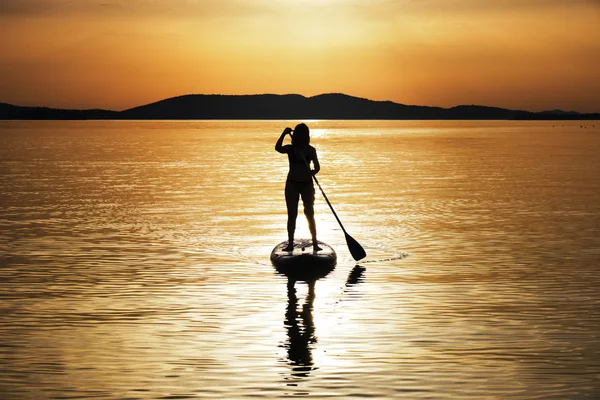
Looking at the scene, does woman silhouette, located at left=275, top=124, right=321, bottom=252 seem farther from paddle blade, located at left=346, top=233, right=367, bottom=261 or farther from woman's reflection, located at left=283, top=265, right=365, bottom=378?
woman's reflection, located at left=283, top=265, right=365, bottom=378

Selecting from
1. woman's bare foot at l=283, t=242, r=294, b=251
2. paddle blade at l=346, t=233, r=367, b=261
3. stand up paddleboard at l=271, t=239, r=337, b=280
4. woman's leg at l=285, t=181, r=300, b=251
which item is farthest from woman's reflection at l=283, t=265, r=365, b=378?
paddle blade at l=346, t=233, r=367, b=261

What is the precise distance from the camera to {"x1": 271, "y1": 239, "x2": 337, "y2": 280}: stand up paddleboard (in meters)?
18.9

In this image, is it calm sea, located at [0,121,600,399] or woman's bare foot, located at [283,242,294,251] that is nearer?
calm sea, located at [0,121,600,399]

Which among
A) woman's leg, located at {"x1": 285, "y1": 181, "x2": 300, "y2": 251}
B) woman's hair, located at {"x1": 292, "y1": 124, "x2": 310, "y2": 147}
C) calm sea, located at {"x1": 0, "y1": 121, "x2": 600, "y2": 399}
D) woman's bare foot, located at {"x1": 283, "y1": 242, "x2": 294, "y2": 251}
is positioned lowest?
calm sea, located at {"x1": 0, "y1": 121, "x2": 600, "y2": 399}

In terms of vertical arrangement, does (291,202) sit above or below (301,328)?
above

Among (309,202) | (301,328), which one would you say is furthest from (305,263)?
(301,328)

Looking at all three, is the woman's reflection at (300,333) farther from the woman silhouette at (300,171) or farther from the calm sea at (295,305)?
the woman silhouette at (300,171)

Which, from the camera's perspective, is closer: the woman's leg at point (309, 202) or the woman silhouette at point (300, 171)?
the woman silhouette at point (300, 171)

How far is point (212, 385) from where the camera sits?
10.7 m

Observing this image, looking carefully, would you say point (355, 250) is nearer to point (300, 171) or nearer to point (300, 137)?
point (300, 171)

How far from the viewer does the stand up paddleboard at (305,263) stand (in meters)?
18.9

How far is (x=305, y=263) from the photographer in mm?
18922

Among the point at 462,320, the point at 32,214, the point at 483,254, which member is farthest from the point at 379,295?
the point at 32,214

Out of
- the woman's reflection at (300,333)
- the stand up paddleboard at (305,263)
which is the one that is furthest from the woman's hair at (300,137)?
the woman's reflection at (300,333)
